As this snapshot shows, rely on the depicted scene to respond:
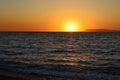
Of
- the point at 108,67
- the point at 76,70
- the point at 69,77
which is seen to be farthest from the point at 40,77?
the point at 108,67

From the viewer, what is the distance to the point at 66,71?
683 inches

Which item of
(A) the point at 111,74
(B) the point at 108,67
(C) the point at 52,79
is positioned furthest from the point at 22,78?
(B) the point at 108,67

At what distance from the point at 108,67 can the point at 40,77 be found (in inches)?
263

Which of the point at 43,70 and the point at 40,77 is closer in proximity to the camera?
the point at 40,77

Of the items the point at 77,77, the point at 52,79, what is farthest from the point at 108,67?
the point at 52,79

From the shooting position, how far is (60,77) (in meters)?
15.3

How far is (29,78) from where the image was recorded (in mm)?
14656

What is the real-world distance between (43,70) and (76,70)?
8.18 feet

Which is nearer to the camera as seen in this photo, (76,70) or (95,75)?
(95,75)

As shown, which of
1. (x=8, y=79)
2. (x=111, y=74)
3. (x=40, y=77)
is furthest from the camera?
(x=111, y=74)

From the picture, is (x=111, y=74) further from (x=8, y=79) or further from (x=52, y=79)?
(x=8, y=79)

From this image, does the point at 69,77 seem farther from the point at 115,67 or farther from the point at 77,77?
the point at 115,67

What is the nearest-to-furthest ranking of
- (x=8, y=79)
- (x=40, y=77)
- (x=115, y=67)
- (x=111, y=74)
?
(x=8, y=79)
(x=40, y=77)
(x=111, y=74)
(x=115, y=67)

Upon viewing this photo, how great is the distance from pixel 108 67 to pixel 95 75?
3.77 m
